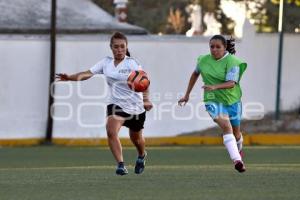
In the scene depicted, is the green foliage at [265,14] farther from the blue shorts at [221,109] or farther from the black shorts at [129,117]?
the black shorts at [129,117]

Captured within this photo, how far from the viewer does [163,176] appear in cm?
1303

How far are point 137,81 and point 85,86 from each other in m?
9.75

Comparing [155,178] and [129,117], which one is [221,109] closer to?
[129,117]

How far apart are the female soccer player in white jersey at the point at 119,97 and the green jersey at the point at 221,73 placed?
823mm

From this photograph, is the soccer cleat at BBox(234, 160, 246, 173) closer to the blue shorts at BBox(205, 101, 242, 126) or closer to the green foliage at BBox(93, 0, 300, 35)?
the blue shorts at BBox(205, 101, 242, 126)

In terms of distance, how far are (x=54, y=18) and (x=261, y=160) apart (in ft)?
24.1

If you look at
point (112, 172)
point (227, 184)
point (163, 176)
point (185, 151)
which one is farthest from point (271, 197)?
point (185, 151)

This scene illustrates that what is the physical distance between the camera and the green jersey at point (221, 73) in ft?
44.3

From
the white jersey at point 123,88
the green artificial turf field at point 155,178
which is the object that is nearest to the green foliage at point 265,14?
the green artificial turf field at point 155,178

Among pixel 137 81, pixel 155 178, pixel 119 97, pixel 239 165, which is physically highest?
pixel 137 81

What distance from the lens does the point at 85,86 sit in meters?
22.7

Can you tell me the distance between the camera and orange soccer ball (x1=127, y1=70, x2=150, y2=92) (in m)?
13.0

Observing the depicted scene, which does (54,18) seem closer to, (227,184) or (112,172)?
(112,172)

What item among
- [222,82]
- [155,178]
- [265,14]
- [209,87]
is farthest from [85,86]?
[265,14]
